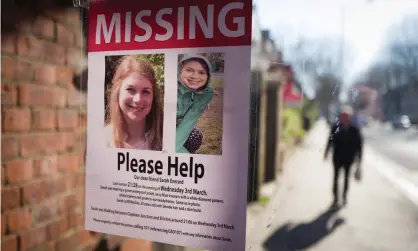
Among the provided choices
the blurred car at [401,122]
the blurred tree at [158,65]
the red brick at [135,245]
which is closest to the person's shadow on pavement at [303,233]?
the blurred car at [401,122]

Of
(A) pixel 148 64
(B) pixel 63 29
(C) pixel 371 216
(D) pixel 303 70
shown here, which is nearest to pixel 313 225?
(C) pixel 371 216

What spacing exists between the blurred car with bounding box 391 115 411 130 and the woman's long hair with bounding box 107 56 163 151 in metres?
0.52

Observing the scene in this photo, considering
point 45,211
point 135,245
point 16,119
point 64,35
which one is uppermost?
point 64,35

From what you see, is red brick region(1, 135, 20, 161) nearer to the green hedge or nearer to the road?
the green hedge

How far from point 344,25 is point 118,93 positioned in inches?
21.7

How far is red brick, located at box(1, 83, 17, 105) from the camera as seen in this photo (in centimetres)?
92

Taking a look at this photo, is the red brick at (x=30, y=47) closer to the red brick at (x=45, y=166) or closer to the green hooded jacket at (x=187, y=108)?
the red brick at (x=45, y=166)

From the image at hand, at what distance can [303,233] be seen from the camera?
2.76ft

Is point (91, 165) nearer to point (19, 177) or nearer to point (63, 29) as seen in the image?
point (19, 177)

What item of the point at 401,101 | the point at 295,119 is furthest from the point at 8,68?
the point at 401,101

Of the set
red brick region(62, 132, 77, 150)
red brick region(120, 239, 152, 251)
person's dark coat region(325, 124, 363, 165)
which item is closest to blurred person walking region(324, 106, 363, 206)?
person's dark coat region(325, 124, 363, 165)

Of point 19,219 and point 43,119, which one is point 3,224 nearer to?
point 19,219

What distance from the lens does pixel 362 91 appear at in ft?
2.63

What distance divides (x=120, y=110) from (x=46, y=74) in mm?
230
